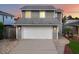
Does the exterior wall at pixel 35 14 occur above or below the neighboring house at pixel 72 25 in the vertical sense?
above

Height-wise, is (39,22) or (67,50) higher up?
(39,22)

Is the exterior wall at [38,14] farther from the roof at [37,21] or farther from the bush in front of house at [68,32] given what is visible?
the bush in front of house at [68,32]

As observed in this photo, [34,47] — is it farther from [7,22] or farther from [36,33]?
[7,22]

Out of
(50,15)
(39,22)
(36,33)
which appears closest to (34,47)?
(36,33)

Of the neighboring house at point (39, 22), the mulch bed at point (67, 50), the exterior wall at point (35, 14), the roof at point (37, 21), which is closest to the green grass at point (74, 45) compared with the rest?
the mulch bed at point (67, 50)

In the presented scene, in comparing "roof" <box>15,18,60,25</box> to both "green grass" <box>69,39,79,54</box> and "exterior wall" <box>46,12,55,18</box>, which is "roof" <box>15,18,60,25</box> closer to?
"exterior wall" <box>46,12,55,18</box>
